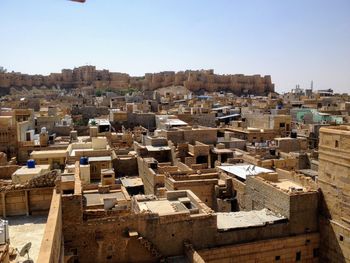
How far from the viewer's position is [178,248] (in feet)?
46.9

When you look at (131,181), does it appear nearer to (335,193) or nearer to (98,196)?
(98,196)

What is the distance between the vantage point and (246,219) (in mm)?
16172

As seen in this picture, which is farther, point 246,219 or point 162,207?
point 246,219

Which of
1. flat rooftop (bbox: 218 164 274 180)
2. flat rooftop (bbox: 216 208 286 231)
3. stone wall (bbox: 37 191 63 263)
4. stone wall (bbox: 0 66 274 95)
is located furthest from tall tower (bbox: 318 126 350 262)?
stone wall (bbox: 0 66 274 95)

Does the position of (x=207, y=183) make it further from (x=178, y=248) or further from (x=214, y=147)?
(x=214, y=147)

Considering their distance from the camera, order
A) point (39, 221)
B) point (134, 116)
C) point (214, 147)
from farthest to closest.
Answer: point (134, 116) < point (214, 147) < point (39, 221)

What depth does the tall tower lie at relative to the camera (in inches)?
613

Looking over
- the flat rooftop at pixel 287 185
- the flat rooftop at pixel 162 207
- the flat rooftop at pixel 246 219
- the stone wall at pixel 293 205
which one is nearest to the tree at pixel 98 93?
the flat rooftop at pixel 287 185

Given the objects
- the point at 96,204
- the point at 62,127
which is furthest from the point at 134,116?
the point at 96,204

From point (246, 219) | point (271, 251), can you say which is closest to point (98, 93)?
point (246, 219)

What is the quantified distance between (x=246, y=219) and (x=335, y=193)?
3.88 meters

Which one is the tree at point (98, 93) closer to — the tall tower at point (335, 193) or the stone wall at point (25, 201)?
the tall tower at point (335, 193)

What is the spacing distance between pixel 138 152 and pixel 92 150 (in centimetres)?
313

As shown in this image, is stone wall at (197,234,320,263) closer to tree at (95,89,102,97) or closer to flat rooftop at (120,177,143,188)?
flat rooftop at (120,177,143,188)
